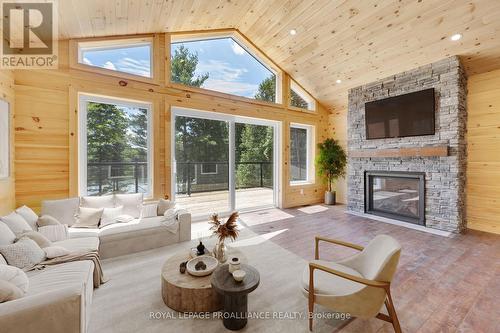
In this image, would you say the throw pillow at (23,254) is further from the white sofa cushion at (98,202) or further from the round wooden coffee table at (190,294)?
the white sofa cushion at (98,202)

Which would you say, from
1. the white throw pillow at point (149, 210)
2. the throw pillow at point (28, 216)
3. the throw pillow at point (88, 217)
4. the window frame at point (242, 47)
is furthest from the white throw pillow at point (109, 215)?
the window frame at point (242, 47)

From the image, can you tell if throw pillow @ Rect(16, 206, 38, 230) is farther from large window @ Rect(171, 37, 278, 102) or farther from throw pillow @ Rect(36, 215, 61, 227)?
large window @ Rect(171, 37, 278, 102)

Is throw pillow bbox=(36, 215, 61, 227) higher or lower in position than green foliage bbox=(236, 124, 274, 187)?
lower

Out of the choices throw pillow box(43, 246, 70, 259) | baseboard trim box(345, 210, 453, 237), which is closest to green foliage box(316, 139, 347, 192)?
baseboard trim box(345, 210, 453, 237)

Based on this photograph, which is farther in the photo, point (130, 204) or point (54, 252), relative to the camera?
point (130, 204)

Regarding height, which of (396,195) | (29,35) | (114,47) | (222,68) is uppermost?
(222,68)

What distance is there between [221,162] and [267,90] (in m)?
2.31

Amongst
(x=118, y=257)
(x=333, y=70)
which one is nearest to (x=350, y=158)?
(x=333, y=70)

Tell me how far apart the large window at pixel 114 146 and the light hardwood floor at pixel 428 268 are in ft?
7.80

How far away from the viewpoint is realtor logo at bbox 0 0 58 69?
257cm

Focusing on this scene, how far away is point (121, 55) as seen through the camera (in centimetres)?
392

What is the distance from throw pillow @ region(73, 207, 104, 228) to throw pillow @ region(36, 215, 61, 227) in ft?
0.91

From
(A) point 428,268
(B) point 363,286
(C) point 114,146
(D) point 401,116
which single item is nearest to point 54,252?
(C) point 114,146

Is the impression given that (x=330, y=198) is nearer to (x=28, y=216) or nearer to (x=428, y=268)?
(x=428, y=268)
